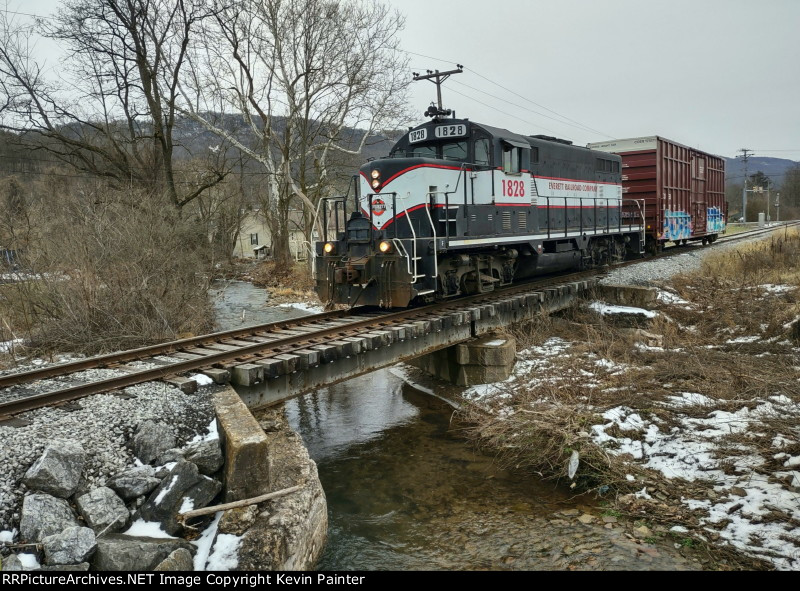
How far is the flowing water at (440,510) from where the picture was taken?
5.07 meters

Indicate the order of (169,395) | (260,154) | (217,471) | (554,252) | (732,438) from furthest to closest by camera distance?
1. (260,154)
2. (554,252)
3. (732,438)
4. (169,395)
5. (217,471)

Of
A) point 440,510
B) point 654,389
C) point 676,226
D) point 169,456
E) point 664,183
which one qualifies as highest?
point 664,183

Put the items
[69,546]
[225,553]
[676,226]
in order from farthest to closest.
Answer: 1. [676,226]
2. [225,553]
3. [69,546]

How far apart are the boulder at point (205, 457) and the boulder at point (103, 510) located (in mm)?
655

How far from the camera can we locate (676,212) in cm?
1980

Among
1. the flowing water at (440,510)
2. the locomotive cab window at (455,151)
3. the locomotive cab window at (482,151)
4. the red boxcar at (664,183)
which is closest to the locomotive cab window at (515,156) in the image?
the locomotive cab window at (482,151)

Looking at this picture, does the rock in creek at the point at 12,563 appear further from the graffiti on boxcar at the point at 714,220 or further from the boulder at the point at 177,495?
the graffiti on boxcar at the point at 714,220

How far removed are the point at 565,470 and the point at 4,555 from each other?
5.45 metres

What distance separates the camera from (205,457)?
15.1 feet

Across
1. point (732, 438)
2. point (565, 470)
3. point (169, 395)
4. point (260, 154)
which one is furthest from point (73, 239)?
point (260, 154)

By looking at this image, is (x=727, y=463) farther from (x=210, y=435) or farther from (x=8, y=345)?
(x=8, y=345)

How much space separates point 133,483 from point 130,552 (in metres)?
0.65

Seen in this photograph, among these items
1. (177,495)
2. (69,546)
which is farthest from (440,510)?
(69,546)

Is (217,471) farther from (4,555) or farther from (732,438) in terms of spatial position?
(732,438)
